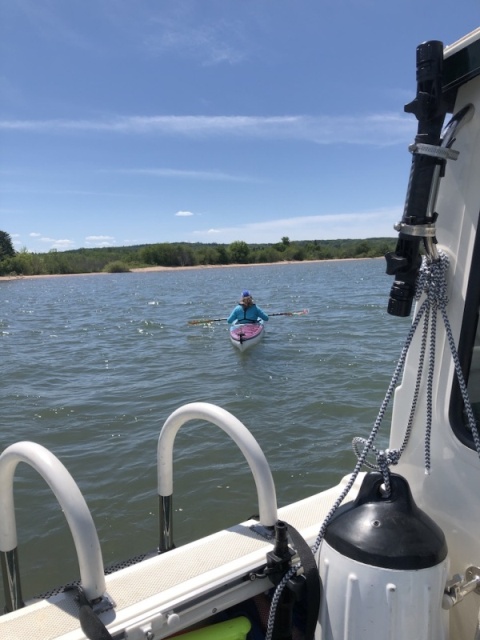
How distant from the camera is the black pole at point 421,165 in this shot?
1.66 meters

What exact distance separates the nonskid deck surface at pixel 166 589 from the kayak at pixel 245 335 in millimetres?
12693

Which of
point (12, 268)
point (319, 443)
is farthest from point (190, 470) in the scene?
point (12, 268)

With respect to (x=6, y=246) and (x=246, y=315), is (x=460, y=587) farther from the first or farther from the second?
(x=6, y=246)

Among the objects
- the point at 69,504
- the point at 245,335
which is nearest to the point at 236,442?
the point at 69,504

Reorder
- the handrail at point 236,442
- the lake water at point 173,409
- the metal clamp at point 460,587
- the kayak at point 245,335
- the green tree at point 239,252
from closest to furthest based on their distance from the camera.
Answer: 1. the metal clamp at point 460,587
2. the handrail at point 236,442
3. the lake water at point 173,409
4. the kayak at point 245,335
5. the green tree at point 239,252

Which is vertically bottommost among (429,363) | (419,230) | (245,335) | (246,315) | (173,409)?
(173,409)

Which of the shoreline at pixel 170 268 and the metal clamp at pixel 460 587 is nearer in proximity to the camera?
the metal clamp at pixel 460 587

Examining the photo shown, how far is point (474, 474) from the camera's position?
195 cm

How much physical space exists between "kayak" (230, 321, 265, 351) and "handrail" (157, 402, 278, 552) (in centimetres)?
1225

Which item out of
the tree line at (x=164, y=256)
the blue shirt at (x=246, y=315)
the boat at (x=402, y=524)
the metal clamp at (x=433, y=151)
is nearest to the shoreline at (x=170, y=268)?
the tree line at (x=164, y=256)

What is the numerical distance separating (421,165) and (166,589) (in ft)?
5.57

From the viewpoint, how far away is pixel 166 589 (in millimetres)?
1988

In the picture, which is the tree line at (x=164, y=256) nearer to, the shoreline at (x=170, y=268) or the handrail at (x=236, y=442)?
the shoreline at (x=170, y=268)

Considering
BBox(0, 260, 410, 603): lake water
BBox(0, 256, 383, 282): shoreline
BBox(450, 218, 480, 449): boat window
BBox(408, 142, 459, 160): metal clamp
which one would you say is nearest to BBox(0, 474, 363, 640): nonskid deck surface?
BBox(450, 218, 480, 449): boat window
